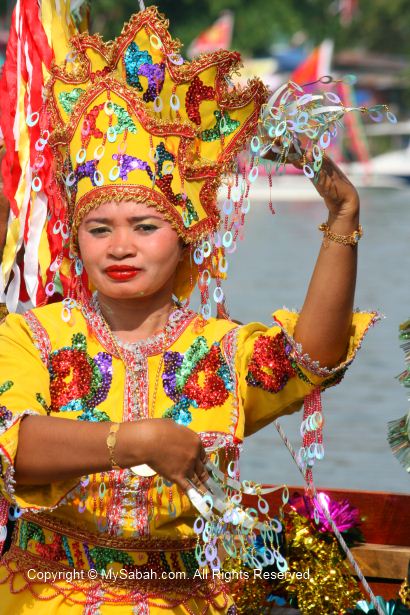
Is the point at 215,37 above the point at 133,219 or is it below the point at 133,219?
above

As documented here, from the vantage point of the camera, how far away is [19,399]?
2.73 metres

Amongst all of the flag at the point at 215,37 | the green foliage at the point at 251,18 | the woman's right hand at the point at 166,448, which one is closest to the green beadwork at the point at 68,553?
the woman's right hand at the point at 166,448

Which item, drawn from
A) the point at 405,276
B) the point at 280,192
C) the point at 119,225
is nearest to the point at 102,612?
the point at 119,225

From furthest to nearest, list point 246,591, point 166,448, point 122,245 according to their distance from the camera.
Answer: point 246,591, point 122,245, point 166,448

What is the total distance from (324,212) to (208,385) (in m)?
→ 24.4

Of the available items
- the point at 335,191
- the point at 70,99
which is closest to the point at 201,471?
the point at 335,191

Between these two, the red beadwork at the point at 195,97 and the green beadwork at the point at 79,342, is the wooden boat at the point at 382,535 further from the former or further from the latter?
the red beadwork at the point at 195,97

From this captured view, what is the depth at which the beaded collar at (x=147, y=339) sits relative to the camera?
2934mm

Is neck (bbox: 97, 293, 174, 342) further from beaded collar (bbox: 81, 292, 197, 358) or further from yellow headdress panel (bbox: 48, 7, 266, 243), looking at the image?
yellow headdress panel (bbox: 48, 7, 266, 243)

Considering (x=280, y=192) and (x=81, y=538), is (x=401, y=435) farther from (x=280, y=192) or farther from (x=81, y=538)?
(x=280, y=192)

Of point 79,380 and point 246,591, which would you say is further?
point 246,591

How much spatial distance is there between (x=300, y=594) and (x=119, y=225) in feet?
4.44

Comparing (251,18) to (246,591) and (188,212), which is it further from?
(188,212)

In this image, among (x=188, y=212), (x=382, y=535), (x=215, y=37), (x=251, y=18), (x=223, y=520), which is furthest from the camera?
(x=251, y=18)
